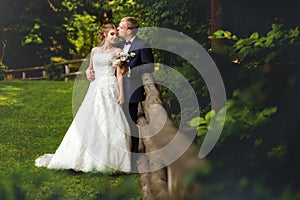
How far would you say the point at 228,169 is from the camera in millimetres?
1147

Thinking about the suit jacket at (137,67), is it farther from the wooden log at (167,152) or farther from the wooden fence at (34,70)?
the wooden fence at (34,70)

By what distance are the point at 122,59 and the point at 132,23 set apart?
6.0 inches

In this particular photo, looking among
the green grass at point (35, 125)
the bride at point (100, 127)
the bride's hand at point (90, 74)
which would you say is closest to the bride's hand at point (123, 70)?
the bride at point (100, 127)

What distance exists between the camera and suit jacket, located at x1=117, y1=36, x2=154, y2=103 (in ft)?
7.30

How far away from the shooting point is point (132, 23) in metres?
2.22

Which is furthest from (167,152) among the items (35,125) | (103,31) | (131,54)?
(35,125)

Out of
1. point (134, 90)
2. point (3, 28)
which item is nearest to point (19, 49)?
point (3, 28)

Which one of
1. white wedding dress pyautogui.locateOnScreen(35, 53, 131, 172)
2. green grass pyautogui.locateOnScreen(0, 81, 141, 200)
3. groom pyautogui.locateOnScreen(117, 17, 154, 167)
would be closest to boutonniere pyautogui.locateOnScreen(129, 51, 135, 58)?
groom pyautogui.locateOnScreen(117, 17, 154, 167)

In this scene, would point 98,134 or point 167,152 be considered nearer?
point 167,152

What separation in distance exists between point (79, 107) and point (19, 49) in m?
0.38

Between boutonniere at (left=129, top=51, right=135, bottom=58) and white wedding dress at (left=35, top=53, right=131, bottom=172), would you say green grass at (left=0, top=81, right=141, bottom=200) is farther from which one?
boutonniere at (left=129, top=51, right=135, bottom=58)

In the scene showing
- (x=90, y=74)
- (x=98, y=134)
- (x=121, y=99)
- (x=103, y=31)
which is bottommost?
(x=98, y=134)

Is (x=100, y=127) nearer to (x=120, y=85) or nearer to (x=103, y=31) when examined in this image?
(x=120, y=85)

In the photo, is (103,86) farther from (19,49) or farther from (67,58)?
(19,49)
